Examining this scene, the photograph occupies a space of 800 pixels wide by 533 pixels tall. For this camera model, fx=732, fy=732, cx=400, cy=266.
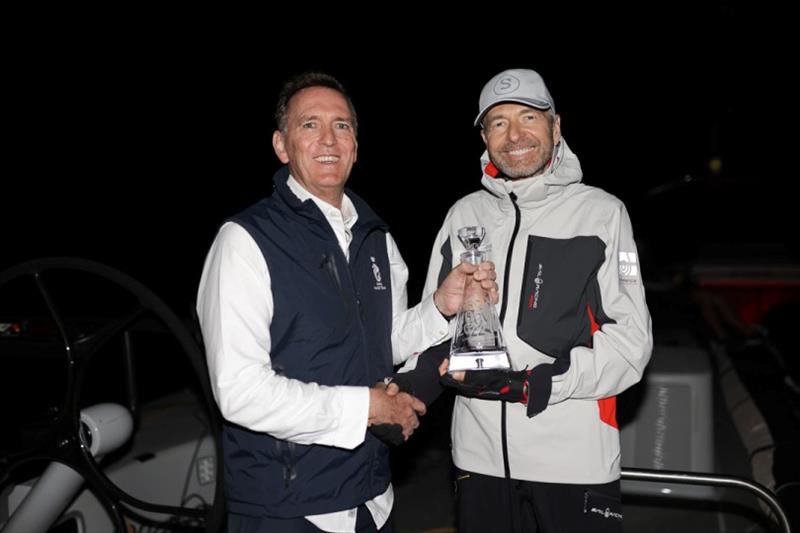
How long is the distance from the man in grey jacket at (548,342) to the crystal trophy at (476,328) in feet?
0.15

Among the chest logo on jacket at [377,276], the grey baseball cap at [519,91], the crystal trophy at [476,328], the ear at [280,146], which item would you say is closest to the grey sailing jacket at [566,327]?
the crystal trophy at [476,328]

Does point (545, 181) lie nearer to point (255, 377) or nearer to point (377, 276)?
point (377, 276)

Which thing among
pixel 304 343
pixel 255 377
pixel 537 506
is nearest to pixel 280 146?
pixel 304 343

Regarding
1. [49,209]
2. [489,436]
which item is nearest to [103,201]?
[49,209]

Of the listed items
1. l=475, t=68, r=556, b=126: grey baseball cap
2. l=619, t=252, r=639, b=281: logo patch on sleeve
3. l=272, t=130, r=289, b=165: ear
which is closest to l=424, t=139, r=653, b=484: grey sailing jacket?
l=619, t=252, r=639, b=281: logo patch on sleeve

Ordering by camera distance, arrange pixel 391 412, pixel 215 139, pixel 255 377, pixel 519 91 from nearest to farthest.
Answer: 1. pixel 255 377
2. pixel 391 412
3. pixel 519 91
4. pixel 215 139

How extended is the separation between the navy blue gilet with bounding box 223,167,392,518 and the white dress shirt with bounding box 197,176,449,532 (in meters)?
0.05

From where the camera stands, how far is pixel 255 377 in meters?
1.94

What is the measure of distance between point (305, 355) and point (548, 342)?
0.73m

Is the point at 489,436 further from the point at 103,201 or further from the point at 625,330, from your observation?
the point at 103,201

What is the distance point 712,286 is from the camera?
951cm

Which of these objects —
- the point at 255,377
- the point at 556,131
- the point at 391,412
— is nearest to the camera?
the point at 255,377

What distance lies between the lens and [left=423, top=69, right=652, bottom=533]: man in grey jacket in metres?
2.13

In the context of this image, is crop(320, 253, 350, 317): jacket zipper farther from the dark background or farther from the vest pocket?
the dark background
